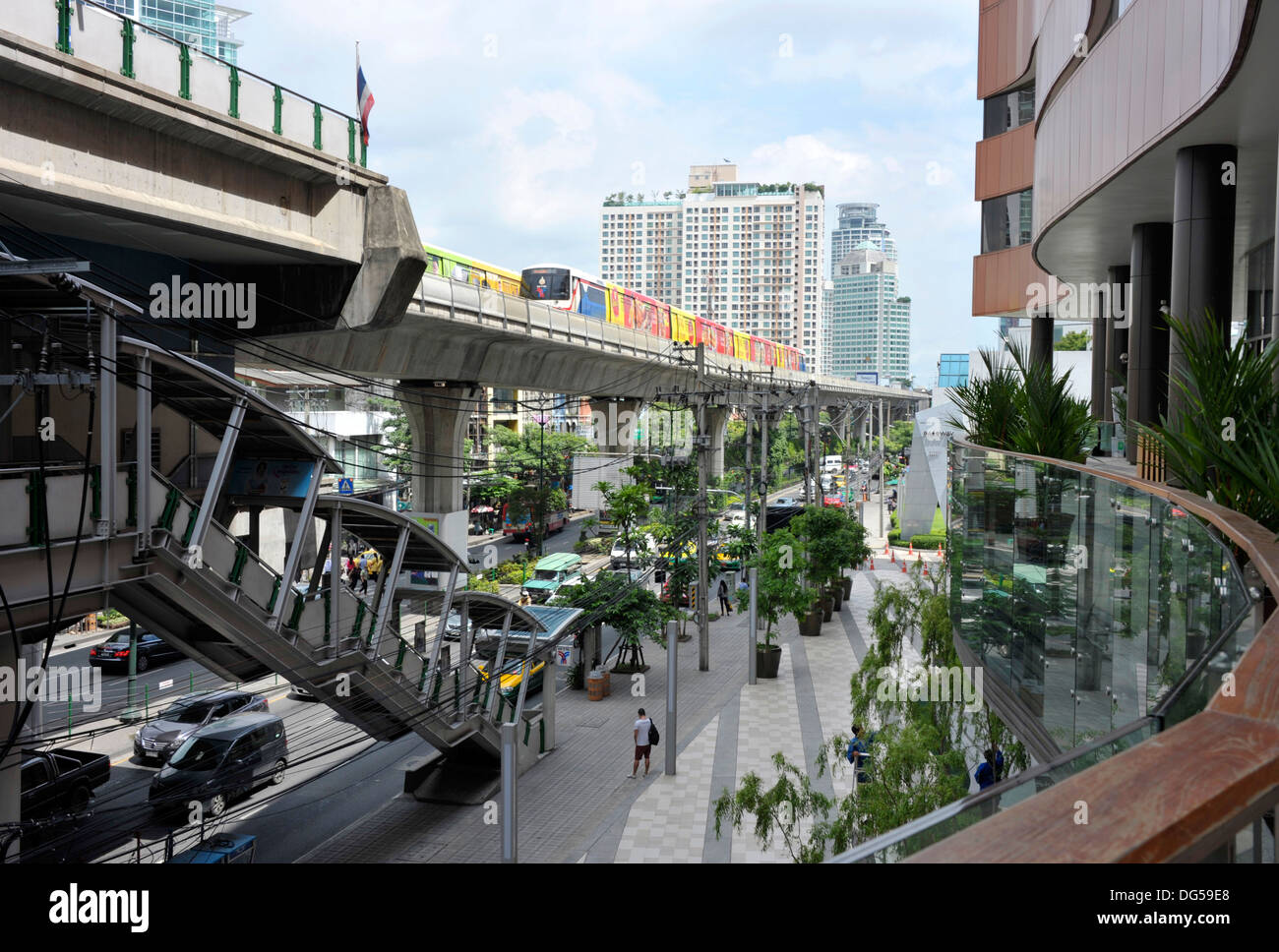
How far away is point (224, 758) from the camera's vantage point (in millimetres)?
15969

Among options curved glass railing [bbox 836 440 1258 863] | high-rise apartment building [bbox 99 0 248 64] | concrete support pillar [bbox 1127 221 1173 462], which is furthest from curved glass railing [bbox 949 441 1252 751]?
high-rise apartment building [bbox 99 0 248 64]

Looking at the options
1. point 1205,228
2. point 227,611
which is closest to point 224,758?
point 227,611

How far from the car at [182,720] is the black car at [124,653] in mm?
5091

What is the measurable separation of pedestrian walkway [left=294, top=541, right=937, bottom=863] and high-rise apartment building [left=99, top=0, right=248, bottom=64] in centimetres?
14556

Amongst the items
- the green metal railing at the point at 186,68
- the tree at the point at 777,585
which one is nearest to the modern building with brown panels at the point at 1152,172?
the tree at the point at 777,585

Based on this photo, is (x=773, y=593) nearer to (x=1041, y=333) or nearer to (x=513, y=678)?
(x=513, y=678)

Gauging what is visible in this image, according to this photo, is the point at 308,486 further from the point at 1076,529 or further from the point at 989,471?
the point at 1076,529

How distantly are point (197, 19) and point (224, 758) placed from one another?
173m

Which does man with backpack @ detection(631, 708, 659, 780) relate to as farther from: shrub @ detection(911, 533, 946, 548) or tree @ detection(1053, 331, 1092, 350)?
tree @ detection(1053, 331, 1092, 350)

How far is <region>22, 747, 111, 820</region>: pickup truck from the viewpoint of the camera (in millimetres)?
14859

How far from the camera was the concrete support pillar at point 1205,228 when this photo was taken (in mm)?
9977

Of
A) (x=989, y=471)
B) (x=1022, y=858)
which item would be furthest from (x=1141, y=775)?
(x=989, y=471)

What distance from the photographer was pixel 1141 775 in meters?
1.94
